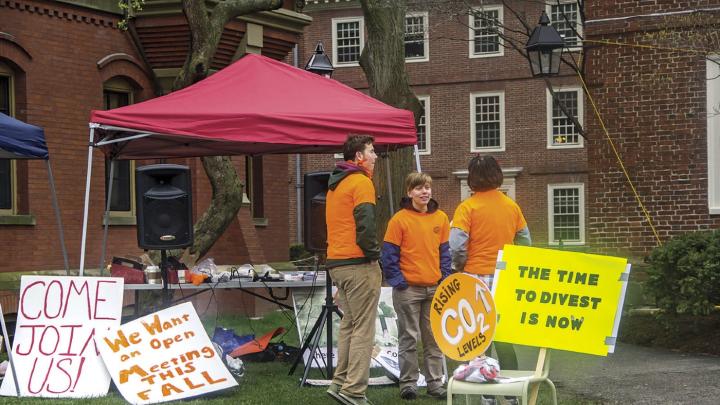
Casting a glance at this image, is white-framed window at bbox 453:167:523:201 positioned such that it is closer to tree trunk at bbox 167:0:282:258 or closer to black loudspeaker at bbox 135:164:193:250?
tree trunk at bbox 167:0:282:258

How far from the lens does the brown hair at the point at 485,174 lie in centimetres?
794

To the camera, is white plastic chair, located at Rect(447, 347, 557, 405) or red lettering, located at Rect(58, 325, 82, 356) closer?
white plastic chair, located at Rect(447, 347, 557, 405)

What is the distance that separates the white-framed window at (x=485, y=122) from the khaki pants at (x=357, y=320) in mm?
31781

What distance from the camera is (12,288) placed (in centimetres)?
→ 1382

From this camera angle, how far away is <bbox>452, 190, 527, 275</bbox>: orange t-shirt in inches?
311

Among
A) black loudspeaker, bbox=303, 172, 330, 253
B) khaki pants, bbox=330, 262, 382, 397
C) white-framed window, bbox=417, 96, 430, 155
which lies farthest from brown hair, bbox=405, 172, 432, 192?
white-framed window, bbox=417, 96, 430, 155

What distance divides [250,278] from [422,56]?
1193 inches

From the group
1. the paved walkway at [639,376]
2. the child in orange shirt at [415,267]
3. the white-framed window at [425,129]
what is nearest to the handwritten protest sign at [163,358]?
the child in orange shirt at [415,267]

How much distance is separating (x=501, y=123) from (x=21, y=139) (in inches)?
1219

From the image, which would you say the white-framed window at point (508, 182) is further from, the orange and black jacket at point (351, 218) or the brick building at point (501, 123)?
the orange and black jacket at point (351, 218)

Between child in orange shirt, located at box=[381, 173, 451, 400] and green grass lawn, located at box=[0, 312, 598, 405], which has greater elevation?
child in orange shirt, located at box=[381, 173, 451, 400]

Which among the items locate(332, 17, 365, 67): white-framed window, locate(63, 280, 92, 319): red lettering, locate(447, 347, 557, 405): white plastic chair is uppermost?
locate(332, 17, 365, 67): white-framed window

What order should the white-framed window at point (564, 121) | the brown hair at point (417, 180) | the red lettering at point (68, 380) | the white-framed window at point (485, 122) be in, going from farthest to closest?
1. the white-framed window at point (485, 122)
2. the white-framed window at point (564, 121)
3. the red lettering at point (68, 380)
4. the brown hair at point (417, 180)

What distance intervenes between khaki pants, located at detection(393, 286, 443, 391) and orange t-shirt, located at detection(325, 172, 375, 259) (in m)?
0.86
